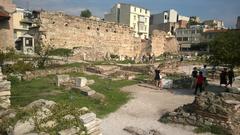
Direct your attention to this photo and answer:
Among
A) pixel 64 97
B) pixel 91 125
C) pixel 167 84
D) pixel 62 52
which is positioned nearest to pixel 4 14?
pixel 62 52

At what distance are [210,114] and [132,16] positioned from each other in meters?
57.1

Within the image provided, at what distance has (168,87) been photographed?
1647 centimetres

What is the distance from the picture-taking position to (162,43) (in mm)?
47562

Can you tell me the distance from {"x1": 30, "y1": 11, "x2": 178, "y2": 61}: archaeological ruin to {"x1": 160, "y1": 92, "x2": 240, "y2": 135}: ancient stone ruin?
738 inches

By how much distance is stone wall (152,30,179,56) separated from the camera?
149 feet

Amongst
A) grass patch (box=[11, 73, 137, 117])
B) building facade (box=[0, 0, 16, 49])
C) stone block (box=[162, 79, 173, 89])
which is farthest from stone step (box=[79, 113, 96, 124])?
building facade (box=[0, 0, 16, 49])

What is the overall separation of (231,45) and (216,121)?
7079 mm

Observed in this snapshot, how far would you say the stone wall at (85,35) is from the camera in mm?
27906

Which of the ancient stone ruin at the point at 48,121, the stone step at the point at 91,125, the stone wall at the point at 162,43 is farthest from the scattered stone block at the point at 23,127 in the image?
the stone wall at the point at 162,43

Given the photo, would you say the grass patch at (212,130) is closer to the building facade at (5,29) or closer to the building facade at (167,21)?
the building facade at (5,29)

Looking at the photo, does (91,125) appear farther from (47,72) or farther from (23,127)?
(47,72)

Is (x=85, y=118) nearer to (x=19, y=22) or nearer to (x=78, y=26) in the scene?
(x=78, y=26)

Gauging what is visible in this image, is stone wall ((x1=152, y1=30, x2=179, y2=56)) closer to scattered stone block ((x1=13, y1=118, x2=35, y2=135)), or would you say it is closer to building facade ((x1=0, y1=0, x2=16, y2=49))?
building facade ((x1=0, y1=0, x2=16, y2=49))

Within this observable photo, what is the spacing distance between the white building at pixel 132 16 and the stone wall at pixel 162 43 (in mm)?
13889
